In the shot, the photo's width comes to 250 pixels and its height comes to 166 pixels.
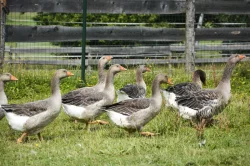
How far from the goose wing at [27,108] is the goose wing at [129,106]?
3.52ft

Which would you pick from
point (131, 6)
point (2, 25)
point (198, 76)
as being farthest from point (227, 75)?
point (2, 25)

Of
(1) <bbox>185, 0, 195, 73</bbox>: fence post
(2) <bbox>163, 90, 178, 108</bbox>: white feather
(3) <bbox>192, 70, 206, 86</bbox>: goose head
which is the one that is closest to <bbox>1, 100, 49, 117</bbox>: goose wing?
(2) <bbox>163, 90, 178, 108</bbox>: white feather

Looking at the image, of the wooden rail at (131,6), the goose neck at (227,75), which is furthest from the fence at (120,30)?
the goose neck at (227,75)

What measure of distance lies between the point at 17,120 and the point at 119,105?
1.75m

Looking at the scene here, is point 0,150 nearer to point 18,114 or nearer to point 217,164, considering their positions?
point 18,114

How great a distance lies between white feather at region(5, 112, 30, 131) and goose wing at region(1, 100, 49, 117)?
2.4 inches

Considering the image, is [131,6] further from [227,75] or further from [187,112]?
[187,112]

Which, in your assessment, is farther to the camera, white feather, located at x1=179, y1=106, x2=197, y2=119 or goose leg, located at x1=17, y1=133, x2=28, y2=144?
white feather, located at x1=179, y1=106, x2=197, y2=119

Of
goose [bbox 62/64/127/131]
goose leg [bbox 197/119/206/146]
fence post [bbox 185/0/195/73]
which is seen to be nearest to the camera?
goose leg [bbox 197/119/206/146]

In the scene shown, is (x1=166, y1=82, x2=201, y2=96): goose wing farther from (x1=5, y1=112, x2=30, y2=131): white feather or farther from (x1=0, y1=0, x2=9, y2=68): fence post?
(x1=0, y1=0, x2=9, y2=68): fence post

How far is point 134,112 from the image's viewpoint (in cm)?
1057

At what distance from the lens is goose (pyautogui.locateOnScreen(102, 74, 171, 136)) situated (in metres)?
10.5

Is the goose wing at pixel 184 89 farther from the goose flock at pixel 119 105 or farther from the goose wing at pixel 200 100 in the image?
the goose wing at pixel 200 100

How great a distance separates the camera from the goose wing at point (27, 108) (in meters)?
10.3
